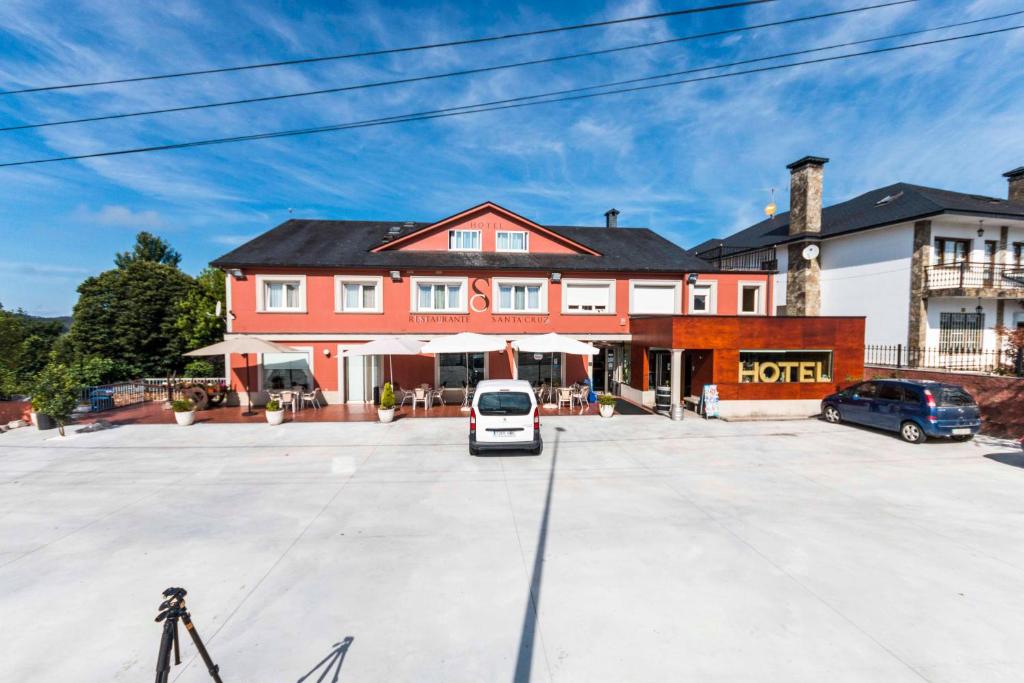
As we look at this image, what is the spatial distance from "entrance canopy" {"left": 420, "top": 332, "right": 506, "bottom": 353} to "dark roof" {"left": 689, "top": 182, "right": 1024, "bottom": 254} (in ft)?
58.2

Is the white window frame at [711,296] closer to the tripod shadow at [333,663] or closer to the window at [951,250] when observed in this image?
the window at [951,250]

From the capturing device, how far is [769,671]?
4086mm

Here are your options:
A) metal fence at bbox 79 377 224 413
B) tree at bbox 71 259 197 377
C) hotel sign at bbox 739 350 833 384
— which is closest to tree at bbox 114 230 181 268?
tree at bbox 71 259 197 377

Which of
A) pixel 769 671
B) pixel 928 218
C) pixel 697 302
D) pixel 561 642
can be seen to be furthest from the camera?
pixel 697 302

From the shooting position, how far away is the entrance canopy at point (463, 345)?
16484 mm

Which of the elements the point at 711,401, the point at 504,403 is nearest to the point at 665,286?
the point at 711,401

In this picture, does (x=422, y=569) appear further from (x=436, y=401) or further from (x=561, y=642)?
(x=436, y=401)

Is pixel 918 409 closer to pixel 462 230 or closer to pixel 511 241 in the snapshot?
pixel 511 241

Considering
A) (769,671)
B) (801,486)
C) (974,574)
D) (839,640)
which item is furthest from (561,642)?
(801,486)

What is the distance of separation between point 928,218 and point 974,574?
736 inches

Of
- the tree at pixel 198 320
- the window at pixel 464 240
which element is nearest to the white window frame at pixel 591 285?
the window at pixel 464 240

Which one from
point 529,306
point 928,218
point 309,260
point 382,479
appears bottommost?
point 382,479

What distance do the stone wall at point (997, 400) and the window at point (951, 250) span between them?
6.94 m

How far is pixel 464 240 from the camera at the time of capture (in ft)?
69.1
